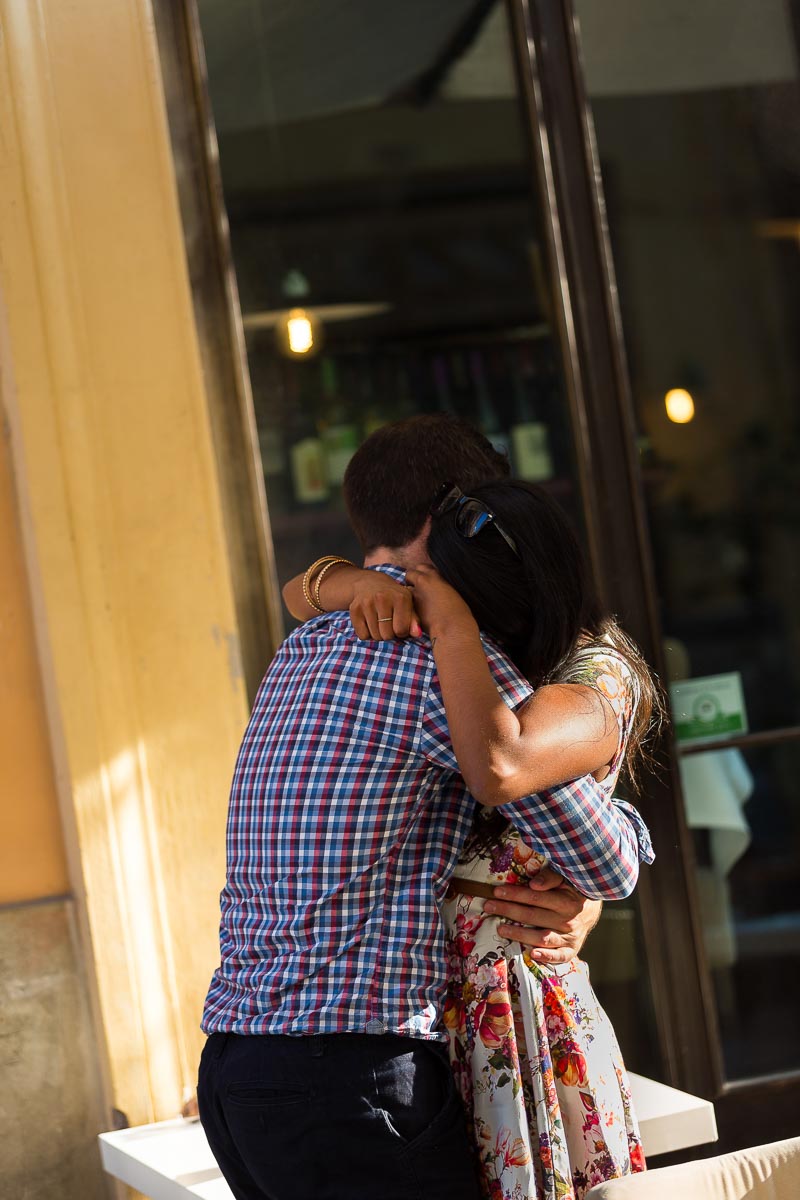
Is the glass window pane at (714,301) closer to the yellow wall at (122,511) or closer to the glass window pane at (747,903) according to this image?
the glass window pane at (747,903)

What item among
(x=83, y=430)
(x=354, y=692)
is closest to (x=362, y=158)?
(x=83, y=430)

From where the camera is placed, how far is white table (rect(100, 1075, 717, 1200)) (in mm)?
2230

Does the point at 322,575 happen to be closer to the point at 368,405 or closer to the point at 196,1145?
the point at 196,1145

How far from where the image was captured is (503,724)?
1.46 meters

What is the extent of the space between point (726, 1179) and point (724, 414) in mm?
2711

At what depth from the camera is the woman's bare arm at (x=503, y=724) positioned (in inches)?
56.9

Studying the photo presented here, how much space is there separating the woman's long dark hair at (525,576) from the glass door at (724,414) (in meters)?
1.86

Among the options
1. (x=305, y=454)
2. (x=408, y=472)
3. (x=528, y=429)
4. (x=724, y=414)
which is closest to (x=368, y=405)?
(x=305, y=454)

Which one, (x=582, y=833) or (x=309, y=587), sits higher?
(x=309, y=587)

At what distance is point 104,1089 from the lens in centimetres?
273

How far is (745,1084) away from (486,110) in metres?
2.80

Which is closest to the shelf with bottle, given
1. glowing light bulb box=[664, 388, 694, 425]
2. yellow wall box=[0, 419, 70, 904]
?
glowing light bulb box=[664, 388, 694, 425]

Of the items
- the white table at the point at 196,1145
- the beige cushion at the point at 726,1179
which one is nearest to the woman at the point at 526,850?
the beige cushion at the point at 726,1179

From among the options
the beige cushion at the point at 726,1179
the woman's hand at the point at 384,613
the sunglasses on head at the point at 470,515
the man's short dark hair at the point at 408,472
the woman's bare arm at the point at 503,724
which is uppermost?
the man's short dark hair at the point at 408,472
